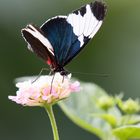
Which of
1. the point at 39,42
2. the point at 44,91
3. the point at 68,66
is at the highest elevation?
the point at 68,66

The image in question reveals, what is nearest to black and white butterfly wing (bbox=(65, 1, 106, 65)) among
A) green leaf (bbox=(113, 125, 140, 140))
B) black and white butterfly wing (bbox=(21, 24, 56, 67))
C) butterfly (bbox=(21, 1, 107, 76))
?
butterfly (bbox=(21, 1, 107, 76))

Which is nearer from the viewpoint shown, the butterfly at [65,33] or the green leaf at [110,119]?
the butterfly at [65,33]

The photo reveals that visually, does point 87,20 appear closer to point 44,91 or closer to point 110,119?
point 44,91

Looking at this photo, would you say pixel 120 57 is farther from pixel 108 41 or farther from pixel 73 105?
pixel 73 105

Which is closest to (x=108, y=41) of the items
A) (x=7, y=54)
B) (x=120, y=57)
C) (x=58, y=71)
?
(x=120, y=57)

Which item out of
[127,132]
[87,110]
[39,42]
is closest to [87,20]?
[39,42]

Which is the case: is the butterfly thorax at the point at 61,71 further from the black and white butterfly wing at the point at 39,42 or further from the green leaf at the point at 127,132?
the green leaf at the point at 127,132

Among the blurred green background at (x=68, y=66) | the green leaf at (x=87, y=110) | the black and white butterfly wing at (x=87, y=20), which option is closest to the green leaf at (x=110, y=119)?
the green leaf at (x=87, y=110)
